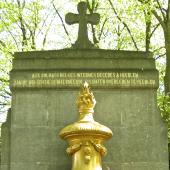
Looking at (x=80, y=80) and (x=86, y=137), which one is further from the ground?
(x=80, y=80)

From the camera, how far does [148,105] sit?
12.3m

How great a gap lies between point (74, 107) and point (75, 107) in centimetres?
3

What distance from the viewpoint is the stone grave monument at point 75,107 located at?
11.8 meters

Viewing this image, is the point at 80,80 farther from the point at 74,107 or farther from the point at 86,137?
the point at 86,137

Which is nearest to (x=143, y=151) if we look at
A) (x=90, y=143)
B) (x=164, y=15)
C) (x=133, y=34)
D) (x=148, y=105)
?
(x=148, y=105)

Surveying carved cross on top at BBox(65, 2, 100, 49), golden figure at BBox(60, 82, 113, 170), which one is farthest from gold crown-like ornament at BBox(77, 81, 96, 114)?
carved cross on top at BBox(65, 2, 100, 49)

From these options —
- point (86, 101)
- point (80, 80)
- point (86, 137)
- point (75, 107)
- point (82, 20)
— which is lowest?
point (86, 137)

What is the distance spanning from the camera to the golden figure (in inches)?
401

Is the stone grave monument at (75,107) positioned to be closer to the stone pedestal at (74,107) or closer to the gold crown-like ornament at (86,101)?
the stone pedestal at (74,107)

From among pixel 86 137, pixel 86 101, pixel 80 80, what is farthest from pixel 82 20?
pixel 86 137

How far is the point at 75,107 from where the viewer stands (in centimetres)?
1218

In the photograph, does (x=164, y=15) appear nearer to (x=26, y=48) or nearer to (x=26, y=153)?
(x=26, y=48)

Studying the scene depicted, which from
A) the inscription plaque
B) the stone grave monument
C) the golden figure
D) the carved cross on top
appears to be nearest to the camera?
the golden figure

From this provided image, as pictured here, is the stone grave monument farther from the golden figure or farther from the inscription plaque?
the golden figure
